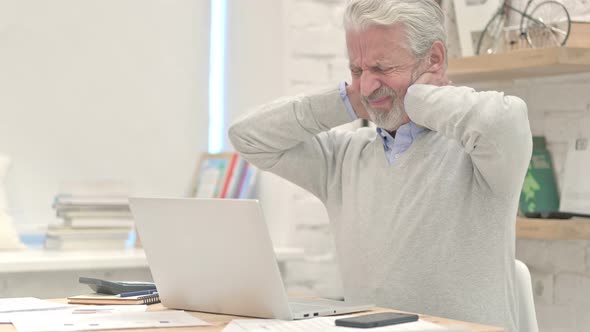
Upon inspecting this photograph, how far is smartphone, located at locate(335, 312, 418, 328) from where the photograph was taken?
128cm

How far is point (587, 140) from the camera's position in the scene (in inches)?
95.4

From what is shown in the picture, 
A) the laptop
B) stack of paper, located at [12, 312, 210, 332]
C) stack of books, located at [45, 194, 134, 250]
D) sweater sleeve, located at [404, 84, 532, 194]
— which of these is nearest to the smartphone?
the laptop

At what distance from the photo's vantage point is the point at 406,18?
187 centimetres

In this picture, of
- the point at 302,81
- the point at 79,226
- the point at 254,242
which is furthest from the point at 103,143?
the point at 254,242

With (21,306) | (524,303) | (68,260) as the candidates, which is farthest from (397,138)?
(68,260)

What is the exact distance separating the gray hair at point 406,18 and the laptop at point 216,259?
1.96 feet

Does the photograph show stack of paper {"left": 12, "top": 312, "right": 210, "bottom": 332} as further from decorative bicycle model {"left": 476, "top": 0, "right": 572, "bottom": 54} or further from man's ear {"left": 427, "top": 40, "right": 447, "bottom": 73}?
decorative bicycle model {"left": 476, "top": 0, "right": 572, "bottom": 54}

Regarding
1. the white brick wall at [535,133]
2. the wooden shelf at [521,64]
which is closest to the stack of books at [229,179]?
the white brick wall at [535,133]

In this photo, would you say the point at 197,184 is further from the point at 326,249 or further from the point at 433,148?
the point at 433,148

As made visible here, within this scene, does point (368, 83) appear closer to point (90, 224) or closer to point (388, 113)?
point (388, 113)

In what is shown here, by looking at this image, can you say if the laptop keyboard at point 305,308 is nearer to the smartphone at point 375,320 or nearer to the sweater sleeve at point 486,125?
the smartphone at point 375,320

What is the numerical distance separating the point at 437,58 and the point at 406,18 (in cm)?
12

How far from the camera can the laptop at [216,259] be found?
1377mm

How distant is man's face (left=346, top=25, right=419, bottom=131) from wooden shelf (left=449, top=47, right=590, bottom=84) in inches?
21.7
